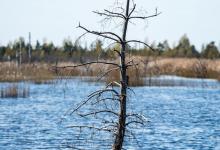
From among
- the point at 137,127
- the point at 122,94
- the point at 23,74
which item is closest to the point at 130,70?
the point at 137,127

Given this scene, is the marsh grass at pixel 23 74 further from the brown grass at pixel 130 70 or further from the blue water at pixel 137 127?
the blue water at pixel 137 127

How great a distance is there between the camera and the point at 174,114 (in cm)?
2755

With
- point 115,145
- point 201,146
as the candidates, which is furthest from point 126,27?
point 201,146

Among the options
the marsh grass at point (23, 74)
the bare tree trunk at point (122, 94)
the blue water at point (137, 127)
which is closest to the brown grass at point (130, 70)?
the marsh grass at point (23, 74)

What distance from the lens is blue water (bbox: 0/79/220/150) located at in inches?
693

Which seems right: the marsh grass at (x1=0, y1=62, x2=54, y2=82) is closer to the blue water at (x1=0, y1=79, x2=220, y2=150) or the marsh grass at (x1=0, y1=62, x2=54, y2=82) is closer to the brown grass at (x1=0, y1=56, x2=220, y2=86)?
the brown grass at (x1=0, y1=56, x2=220, y2=86)

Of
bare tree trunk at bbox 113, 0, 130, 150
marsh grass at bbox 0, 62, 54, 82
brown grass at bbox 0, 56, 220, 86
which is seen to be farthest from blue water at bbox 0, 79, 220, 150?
brown grass at bbox 0, 56, 220, 86

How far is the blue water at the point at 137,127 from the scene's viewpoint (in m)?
17.6

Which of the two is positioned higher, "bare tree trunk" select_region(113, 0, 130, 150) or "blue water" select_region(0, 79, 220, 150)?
"bare tree trunk" select_region(113, 0, 130, 150)

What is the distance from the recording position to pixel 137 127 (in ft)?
69.9

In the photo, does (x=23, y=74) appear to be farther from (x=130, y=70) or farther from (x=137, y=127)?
(x=137, y=127)

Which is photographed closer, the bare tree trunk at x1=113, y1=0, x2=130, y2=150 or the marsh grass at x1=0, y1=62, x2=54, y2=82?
the bare tree trunk at x1=113, y1=0, x2=130, y2=150

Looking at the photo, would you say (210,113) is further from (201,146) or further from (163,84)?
(163,84)

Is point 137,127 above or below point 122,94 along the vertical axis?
below
